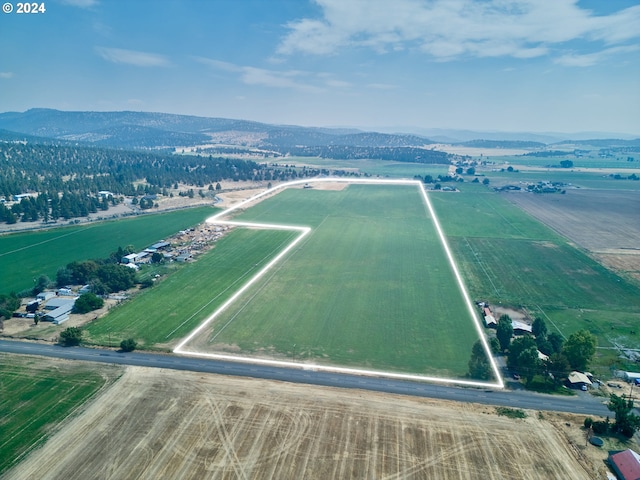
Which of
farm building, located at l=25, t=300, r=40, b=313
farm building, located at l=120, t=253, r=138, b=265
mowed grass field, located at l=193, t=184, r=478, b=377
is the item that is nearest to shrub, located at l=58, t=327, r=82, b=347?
farm building, located at l=25, t=300, r=40, b=313

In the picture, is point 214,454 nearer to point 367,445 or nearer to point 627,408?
point 367,445

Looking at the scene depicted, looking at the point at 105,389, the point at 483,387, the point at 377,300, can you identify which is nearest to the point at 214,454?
the point at 105,389

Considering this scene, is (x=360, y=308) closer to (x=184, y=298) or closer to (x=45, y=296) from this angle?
(x=184, y=298)

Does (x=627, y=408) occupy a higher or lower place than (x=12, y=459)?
higher

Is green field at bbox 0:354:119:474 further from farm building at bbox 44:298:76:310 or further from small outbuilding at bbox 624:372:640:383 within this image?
small outbuilding at bbox 624:372:640:383

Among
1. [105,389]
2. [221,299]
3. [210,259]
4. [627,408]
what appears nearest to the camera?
[627,408]
